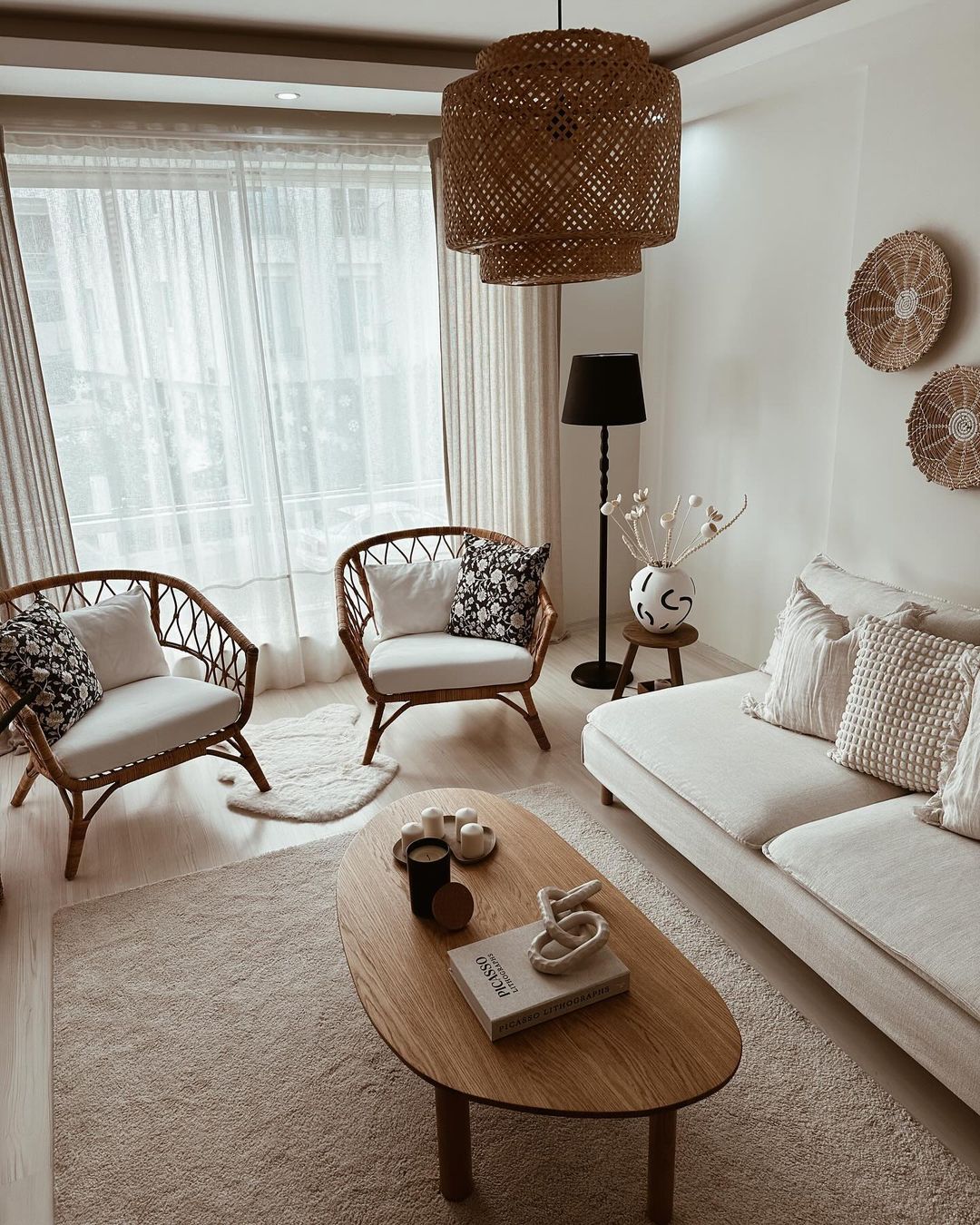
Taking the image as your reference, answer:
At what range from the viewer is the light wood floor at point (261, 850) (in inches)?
80.2

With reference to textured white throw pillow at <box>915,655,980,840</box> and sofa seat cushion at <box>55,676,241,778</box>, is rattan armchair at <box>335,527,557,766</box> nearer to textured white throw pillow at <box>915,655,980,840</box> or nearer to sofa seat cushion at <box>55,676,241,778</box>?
sofa seat cushion at <box>55,676,241,778</box>

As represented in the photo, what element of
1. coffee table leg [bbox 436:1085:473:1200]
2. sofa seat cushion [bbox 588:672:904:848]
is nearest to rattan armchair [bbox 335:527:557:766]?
sofa seat cushion [bbox 588:672:904:848]

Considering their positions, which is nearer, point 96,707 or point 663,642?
point 96,707

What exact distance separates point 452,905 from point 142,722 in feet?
5.13

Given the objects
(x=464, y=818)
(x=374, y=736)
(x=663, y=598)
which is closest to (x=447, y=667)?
(x=374, y=736)

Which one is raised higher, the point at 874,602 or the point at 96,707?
the point at 874,602

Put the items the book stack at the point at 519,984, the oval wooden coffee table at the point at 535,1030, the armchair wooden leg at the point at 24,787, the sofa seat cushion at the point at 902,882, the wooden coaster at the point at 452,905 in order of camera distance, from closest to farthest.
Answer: the oval wooden coffee table at the point at 535,1030 < the book stack at the point at 519,984 < the sofa seat cushion at the point at 902,882 < the wooden coaster at the point at 452,905 < the armchair wooden leg at the point at 24,787

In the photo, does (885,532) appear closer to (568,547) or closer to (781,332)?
(781,332)

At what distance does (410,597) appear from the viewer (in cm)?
391

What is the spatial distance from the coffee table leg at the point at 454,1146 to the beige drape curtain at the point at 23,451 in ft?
9.51

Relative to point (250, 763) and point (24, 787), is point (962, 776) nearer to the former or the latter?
point (250, 763)

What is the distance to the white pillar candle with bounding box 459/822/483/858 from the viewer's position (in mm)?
2291

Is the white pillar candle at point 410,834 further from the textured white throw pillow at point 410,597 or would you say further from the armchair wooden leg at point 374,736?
the textured white throw pillow at point 410,597

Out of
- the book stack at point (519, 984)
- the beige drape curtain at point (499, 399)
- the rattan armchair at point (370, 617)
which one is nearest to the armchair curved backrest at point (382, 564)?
the rattan armchair at point (370, 617)
